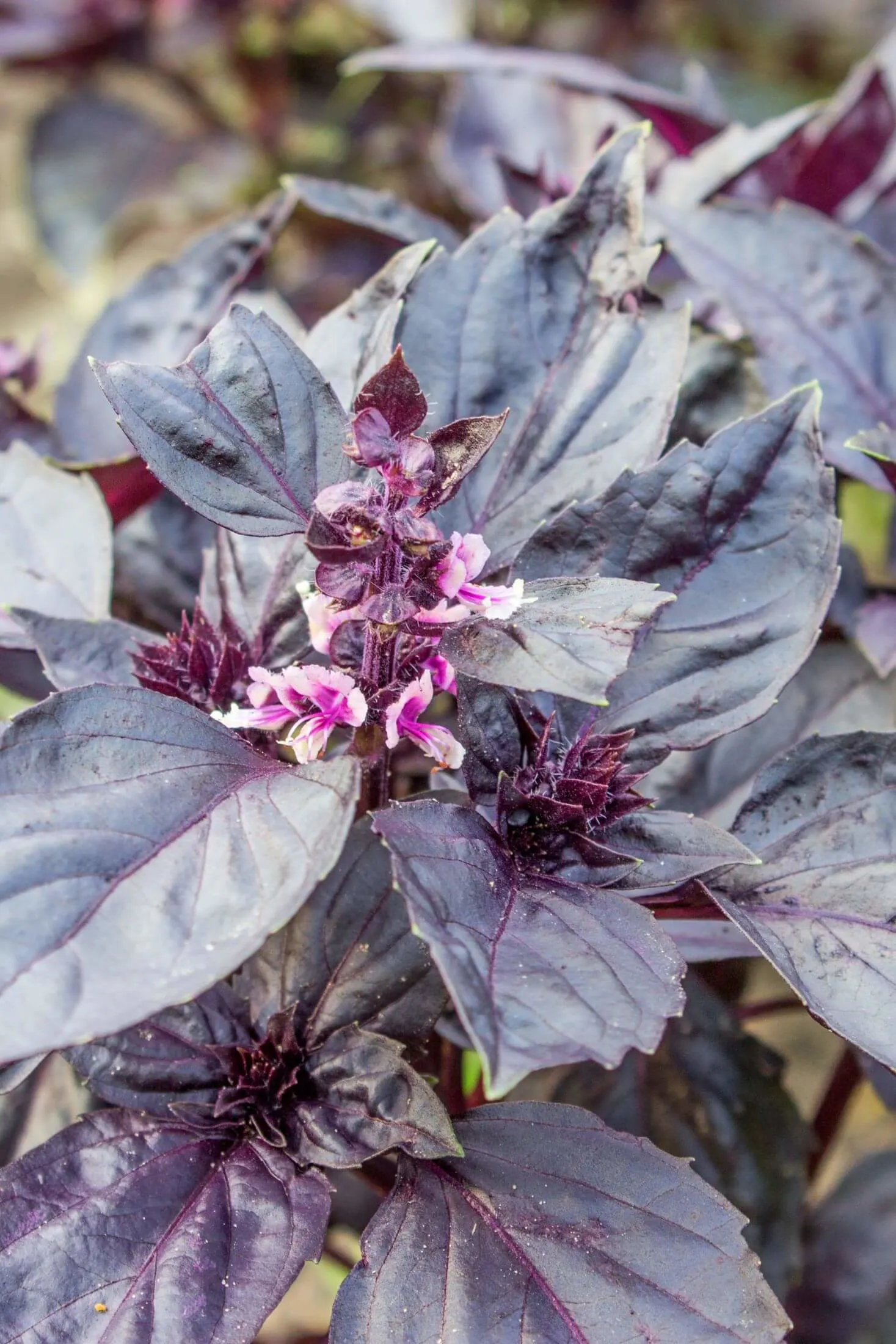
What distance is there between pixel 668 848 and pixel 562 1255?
0.23m

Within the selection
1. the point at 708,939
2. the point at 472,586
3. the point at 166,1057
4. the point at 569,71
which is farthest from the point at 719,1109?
the point at 569,71

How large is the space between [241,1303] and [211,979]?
0.24 metres

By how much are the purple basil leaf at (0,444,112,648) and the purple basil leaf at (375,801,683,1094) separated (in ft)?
1.10

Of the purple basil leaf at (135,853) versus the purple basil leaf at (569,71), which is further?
the purple basil leaf at (569,71)

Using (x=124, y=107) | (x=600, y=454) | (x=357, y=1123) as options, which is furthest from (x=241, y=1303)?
(x=124, y=107)

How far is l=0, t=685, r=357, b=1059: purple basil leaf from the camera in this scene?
1.73 ft

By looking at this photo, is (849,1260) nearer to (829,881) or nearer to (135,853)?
(829,881)

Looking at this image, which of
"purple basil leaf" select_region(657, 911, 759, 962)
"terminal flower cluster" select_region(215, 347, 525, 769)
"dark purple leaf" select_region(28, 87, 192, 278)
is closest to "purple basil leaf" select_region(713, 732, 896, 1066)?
"purple basil leaf" select_region(657, 911, 759, 962)

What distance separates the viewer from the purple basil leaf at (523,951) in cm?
54

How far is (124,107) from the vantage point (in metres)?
2.22

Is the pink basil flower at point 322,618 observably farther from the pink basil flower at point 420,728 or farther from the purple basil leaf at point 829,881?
the purple basil leaf at point 829,881

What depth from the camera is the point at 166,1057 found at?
2.48ft

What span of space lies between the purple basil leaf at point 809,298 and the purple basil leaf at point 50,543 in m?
0.49

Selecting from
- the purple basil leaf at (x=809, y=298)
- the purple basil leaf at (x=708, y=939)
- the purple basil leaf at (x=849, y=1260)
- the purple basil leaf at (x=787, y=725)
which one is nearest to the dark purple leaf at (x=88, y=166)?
the purple basil leaf at (x=809, y=298)
